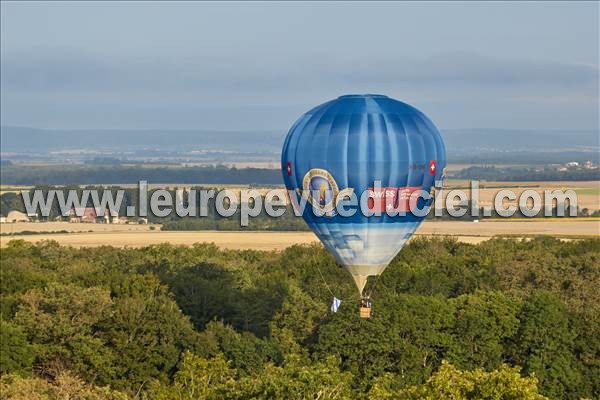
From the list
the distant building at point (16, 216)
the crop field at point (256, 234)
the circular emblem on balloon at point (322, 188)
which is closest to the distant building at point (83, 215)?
the distant building at point (16, 216)

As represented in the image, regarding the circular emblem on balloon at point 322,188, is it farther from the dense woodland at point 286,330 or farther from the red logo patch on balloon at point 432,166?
the dense woodland at point 286,330

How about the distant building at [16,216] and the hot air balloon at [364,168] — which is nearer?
the hot air balloon at [364,168]

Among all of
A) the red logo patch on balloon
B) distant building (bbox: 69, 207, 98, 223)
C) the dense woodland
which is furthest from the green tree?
distant building (bbox: 69, 207, 98, 223)

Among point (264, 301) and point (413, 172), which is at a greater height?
point (413, 172)


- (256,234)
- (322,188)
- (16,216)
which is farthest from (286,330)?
(16,216)

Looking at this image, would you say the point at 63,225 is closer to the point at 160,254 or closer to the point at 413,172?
the point at 160,254

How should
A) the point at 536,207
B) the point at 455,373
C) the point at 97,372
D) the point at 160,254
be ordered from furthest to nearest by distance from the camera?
1. the point at 536,207
2. the point at 160,254
3. the point at 97,372
4. the point at 455,373

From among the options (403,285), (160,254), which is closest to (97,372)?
(403,285)
